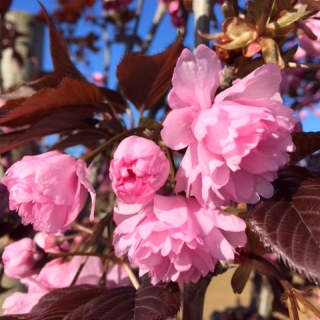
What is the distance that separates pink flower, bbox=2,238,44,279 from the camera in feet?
2.87

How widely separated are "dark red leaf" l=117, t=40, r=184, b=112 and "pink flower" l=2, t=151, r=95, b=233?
0.23 metres

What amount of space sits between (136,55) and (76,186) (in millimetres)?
255

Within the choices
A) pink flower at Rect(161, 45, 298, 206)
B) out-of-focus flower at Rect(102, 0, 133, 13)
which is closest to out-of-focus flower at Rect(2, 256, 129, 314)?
pink flower at Rect(161, 45, 298, 206)

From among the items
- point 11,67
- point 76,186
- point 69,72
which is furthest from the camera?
point 11,67

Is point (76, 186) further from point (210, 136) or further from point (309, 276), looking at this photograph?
point (309, 276)

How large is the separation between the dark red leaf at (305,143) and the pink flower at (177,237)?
0.18m

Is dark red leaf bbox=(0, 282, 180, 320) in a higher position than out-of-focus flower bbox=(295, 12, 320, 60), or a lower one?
lower

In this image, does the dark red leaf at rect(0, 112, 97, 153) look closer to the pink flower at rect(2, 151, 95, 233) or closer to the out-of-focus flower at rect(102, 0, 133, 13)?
the pink flower at rect(2, 151, 95, 233)

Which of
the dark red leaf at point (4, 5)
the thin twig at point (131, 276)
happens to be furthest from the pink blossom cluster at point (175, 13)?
the thin twig at point (131, 276)

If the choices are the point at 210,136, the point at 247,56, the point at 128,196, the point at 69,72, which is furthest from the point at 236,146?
the point at 69,72

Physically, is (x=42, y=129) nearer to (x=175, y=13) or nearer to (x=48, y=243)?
(x=48, y=243)

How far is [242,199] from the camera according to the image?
0.58 m

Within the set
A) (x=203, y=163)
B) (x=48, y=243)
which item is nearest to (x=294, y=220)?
(x=203, y=163)

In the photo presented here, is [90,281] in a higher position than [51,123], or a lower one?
lower
